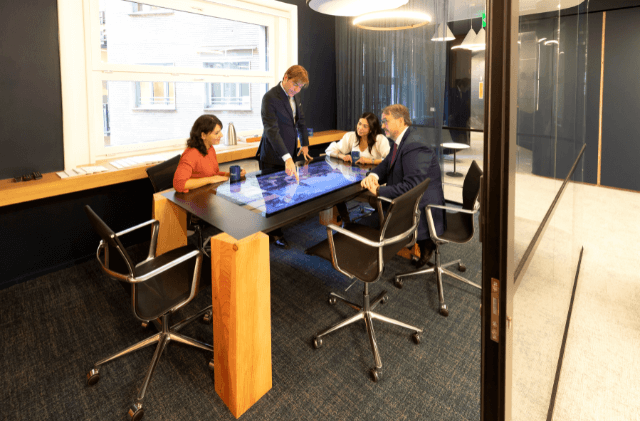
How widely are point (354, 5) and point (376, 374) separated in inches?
85.2

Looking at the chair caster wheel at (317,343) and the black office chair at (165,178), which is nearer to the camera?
the chair caster wheel at (317,343)

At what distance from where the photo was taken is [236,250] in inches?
65.4

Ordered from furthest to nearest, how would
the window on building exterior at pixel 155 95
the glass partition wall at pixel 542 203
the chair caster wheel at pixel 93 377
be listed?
the window on building exterior at pixel 155 95 < the chair caster wheel at pixel 93 377 < the glass partition wall at pixel 542 203

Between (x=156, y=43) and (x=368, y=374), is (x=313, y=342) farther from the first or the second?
(x=156, y=43)

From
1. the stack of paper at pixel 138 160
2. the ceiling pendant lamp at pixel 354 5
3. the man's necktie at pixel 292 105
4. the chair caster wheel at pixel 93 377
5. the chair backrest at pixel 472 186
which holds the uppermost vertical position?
the ceiling pendant lamp at pixel 354 5

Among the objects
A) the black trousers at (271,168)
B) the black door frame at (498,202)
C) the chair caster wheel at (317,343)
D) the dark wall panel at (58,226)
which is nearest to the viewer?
the black door frame at (498,202)

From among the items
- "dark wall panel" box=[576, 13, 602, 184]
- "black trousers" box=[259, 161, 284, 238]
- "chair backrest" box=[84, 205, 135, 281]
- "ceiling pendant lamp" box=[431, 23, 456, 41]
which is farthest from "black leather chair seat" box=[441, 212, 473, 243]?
"dark wall panel" box=[576, 13, 602, 184]

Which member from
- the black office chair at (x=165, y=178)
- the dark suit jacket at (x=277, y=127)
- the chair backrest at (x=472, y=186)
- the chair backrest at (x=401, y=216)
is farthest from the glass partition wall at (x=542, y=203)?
the black office chair at (x=165, y=178)

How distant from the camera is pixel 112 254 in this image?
6.02ft

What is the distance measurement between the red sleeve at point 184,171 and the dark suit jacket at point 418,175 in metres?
1.33

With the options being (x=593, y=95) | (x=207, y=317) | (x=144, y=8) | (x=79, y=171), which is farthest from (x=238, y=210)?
(x=593, y=95)

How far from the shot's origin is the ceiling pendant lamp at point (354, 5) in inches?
89.7

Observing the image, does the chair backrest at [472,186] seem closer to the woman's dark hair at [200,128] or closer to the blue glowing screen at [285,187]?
the blue glowing screen at [285,187]

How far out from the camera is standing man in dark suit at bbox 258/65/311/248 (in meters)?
3.22
